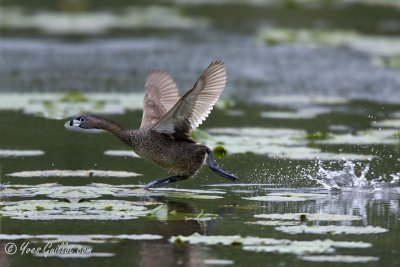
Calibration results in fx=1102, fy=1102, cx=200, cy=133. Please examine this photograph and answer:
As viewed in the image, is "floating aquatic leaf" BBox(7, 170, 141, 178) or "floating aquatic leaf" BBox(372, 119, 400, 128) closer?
"floating aquatic leaf" BBox(7, 170, 141, 178)

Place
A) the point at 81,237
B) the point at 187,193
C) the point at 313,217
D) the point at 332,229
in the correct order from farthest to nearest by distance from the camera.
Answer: the point at 187,193
the point at 313,217
the point at 332,229
the point at 81,237

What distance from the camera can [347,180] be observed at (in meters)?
9.80

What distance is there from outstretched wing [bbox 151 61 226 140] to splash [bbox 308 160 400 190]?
128 cm

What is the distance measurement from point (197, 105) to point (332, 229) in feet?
6.68

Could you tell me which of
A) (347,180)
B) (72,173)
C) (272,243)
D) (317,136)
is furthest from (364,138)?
(272,243)

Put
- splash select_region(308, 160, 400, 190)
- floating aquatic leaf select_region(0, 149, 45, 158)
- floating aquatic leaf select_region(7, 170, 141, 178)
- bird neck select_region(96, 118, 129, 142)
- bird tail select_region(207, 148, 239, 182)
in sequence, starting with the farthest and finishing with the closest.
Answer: floating aquatic leaf select_region(0, 149, 45, 158)
floating aquatic leaf select_region(7, 170, 141, 178)
splash select_region(308, 160, 400, 190)
bird neck select_region(96, 118, 129, 142)
bird tail select_region(207, 148, 239, 182)

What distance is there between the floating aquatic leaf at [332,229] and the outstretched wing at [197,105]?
1.73 metres

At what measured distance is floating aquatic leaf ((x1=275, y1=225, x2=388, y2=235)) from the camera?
7.57 meters

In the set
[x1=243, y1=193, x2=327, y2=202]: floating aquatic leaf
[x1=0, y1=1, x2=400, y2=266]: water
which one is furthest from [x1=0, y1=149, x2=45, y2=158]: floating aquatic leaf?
[x1=243, y1=193, x2=327, y2=202]: floating aquatic leaf

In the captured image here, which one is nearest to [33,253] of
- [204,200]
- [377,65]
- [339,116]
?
[204,200]

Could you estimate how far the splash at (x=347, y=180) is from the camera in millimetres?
9641

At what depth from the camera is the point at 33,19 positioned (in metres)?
24.7

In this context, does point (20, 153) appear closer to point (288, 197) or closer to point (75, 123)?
point (75, 123)

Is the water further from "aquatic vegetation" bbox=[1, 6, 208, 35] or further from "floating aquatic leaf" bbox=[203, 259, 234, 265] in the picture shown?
"aquatic vegetation" bbox=[1, 6, 208, 35]
